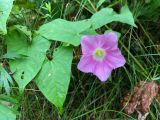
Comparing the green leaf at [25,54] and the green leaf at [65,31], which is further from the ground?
the green leaf at [65,31]

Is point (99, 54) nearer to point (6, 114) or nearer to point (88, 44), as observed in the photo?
point (88, 44)

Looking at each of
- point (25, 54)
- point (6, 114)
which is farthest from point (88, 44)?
point (6, 114)

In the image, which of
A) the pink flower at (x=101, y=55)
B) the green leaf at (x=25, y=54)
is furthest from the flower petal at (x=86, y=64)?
the green leaf at (x=25, y=54)

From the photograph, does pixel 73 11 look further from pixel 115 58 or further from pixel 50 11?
pixel 115 58

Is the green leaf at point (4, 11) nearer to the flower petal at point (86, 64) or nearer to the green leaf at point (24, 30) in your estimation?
the green leaf at point (24, 30)

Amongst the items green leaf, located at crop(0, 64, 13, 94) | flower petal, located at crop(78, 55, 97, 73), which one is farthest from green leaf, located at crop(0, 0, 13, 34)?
flower petal, located at crop(78, 55, 97, 73)

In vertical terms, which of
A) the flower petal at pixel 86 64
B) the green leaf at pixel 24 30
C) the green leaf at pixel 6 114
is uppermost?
the green leaf at pixel 24 30

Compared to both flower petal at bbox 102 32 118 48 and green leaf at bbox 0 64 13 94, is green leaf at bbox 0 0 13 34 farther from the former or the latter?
flower petal at bbox 102 32 118 48
